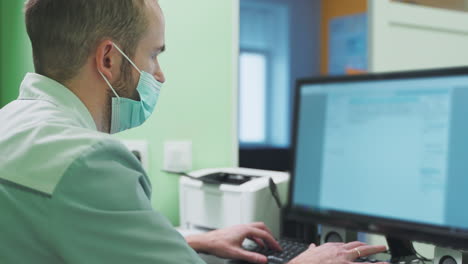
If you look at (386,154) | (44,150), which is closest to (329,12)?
(386,154)

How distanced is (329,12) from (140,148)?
3949 mm

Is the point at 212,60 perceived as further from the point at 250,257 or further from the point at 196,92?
the point at 250,257

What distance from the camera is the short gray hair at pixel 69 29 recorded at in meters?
0.84

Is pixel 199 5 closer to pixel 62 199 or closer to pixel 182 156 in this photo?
pixel 182 156

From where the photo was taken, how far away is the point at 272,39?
4.86 m

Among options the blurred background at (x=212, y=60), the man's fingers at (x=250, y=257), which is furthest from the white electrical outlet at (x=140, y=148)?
the man's fingers at (x=250, y=257)

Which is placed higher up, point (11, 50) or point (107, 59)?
point (11, 50)

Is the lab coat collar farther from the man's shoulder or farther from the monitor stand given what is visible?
the monitor stand

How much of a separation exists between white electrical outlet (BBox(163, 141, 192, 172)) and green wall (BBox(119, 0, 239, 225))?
20mm

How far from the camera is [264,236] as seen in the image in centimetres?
109

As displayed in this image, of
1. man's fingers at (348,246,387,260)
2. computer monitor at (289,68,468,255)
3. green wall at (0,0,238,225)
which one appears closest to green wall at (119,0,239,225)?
green wall at (0,0,238,225)

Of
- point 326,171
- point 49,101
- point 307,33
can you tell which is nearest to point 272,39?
point 307,33

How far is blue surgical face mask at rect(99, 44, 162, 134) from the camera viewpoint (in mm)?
951

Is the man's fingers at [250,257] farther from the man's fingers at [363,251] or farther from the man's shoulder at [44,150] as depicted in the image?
the man's shoulder at [44,150]
